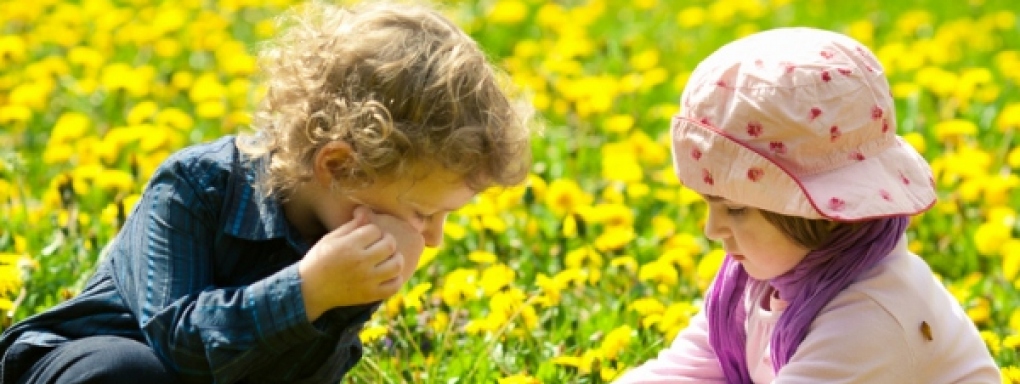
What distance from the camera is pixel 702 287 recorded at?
339 cm

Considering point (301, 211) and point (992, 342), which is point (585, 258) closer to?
point (992, 342)

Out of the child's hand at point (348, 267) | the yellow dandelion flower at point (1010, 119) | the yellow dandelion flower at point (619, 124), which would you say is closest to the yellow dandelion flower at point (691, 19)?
the yellow dandelion flower at point (619, 124)

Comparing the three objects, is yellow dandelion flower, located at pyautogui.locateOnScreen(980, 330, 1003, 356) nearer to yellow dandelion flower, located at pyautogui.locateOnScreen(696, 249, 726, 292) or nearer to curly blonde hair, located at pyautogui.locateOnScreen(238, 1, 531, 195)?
yellow dandelion flower, located at pyautogui.locateOnScreen(696, 249, 726, 292)

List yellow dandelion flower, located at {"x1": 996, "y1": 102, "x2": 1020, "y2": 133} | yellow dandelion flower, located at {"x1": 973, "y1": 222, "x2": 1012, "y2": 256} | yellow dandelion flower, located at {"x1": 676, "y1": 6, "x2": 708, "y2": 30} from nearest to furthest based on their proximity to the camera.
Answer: yellow dandelion flower, located at {"x1": 973, "y1": 222, "x2": 1012, "y2": 256}, yellow dandelion flower, located at {"x1": 996, "y1": 102, "x2": 1020, "y2": 133}, yellow dandelion flower, located at {"x1": 676, "y1": 6, "x2": 708, "y2": 30}

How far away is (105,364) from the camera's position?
2377 mm

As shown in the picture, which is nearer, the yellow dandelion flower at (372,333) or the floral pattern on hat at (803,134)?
the floral pattern on hat at (803,134)

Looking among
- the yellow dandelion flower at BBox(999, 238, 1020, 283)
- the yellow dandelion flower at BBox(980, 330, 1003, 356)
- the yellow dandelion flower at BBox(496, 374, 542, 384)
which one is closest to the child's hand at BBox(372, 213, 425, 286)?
the yellow dandelion flower at BBox(496, 374, 542, 384)

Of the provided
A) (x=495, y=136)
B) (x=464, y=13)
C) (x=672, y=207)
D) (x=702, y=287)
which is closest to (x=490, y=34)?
(x=464, y=13)

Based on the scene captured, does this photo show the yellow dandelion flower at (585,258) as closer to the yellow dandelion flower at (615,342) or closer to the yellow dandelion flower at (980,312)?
the yellow dandelion flower at (615,342)

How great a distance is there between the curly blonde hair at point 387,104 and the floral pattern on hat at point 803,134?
31 centimetres

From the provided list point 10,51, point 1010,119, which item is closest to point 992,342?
point 1010,119

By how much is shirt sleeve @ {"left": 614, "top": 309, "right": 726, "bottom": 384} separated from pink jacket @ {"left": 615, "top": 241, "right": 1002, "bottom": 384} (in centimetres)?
31

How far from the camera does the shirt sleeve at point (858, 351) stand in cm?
235

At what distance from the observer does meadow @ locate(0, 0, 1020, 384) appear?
3.04 meters
